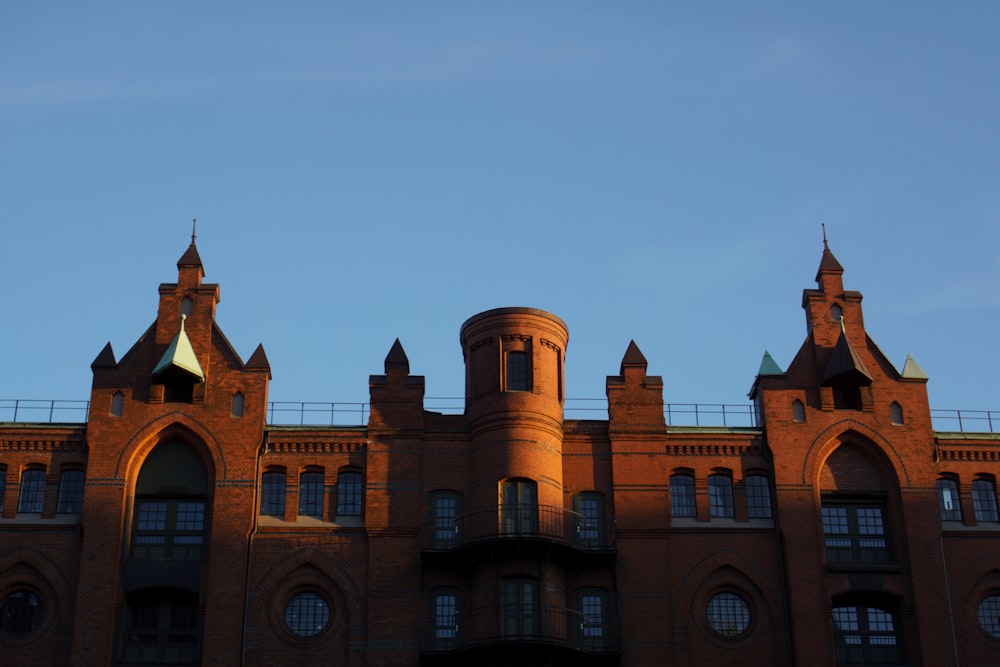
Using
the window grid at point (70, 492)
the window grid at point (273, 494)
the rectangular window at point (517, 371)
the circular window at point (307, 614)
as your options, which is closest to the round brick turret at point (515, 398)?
the rectangular window at point (517, 371)

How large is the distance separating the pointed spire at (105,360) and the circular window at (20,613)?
7.91 metres


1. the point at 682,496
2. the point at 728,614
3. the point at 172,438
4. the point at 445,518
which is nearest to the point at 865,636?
the point at 728,614

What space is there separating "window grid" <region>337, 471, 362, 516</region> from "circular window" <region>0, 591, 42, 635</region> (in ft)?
33.6

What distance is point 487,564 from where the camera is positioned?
5062 cm

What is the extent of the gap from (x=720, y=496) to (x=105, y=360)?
2152 centimetres

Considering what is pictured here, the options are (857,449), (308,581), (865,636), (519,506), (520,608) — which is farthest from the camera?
(857,449)

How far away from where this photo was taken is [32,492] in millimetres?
52750

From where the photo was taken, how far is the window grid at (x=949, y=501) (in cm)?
5381

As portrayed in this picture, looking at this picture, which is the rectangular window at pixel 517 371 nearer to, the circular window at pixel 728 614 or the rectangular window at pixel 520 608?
the rectangular window at pixel 520 608

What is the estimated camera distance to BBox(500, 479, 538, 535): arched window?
5106 cm

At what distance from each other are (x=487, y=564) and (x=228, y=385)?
35.9ft

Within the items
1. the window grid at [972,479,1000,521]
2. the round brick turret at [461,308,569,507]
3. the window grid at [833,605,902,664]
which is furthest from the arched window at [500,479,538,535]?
the window grid at [972,479,1000,521]

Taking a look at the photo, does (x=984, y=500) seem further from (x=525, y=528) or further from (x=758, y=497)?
(x=525, y=528)

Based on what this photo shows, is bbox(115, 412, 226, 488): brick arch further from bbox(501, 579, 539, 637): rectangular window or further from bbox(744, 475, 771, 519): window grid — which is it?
bbox(744, 475, 771, 519): window grid
